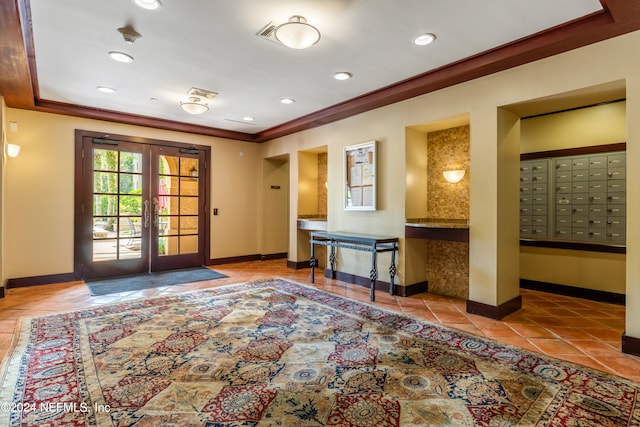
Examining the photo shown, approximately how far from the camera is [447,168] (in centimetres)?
439

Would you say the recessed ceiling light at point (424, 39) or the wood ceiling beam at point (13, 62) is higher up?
the recessed ceiling light at point (424, 39)

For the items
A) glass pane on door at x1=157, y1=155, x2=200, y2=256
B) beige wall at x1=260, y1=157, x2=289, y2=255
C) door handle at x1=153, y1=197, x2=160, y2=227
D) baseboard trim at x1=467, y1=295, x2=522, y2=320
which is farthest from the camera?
beige wall at x1=260, y1=157, x2=289, y2=255

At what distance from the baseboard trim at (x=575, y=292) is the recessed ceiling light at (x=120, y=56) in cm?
→ 566

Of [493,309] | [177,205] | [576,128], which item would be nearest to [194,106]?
[177,205]

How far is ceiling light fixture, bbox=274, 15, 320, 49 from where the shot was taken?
8.24ft

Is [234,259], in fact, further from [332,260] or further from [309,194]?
[332,260]

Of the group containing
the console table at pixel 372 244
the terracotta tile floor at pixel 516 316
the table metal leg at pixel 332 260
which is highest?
the console table at pixel 372 244

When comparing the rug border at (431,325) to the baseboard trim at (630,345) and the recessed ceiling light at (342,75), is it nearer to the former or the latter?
the baseboard trim at (630,345)

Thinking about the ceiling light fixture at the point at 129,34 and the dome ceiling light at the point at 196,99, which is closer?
the ceiling light fixture at the point at 129,34

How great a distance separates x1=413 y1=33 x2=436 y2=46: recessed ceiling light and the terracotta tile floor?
262cm

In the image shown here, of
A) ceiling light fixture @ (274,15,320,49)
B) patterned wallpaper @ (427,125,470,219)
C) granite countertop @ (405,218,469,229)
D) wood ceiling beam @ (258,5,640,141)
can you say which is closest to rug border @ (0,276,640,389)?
granite countertop @ (405,218,469,229)

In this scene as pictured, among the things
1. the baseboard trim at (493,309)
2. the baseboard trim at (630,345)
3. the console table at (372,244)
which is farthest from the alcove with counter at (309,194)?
the baseboard trim at (630,345)

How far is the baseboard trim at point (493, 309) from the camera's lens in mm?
3400

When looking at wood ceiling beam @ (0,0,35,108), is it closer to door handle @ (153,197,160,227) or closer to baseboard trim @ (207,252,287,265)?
door handle @ (153,197,160,227)
